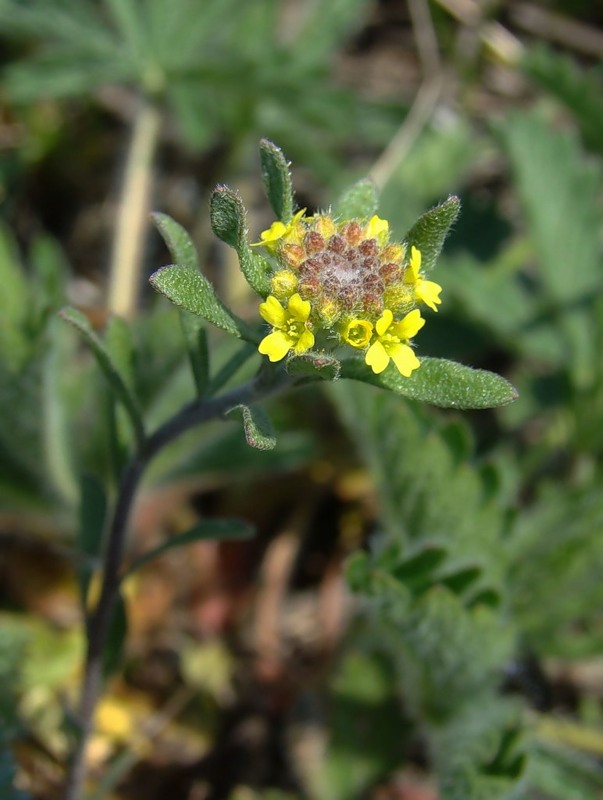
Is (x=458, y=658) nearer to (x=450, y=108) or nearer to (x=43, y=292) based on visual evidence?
(x=43, y=292)

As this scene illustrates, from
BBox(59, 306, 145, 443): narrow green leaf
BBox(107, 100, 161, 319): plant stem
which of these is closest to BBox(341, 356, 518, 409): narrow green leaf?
BBox(59, 306, 145, 443): narrow green leaf

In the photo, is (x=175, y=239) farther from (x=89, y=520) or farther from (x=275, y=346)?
(x=89, y=520)

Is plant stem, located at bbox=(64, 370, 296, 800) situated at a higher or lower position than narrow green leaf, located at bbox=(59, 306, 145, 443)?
lower

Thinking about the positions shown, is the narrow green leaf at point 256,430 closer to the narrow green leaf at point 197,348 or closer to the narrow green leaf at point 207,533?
the narrow green leaf at point 197,348

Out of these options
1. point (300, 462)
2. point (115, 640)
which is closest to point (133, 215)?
point (300, 462)

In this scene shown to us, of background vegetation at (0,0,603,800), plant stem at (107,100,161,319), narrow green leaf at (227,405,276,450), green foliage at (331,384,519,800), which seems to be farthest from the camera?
plant stem at (107,100,161,319)

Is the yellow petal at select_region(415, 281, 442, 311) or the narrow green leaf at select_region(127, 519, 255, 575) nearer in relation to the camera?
the yellow petal at select_region(415, 281, 442, 311)

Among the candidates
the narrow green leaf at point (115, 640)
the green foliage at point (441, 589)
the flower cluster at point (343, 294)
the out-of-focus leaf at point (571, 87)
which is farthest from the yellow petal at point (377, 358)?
the out-of-focus leaf at point (571, 87)

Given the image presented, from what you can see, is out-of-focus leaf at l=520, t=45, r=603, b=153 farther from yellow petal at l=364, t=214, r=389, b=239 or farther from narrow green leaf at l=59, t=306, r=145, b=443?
narrow green leaf at l=59, t=306, r=145, b=443

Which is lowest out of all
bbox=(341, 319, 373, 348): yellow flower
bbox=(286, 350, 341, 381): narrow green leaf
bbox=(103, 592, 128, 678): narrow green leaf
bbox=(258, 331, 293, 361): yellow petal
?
bbox=(103, 592, 128, 678): narrow green leaf
